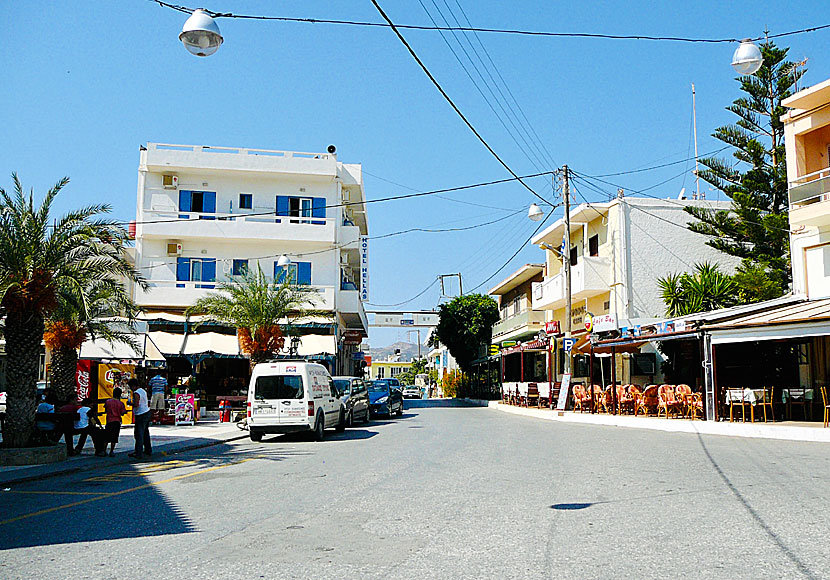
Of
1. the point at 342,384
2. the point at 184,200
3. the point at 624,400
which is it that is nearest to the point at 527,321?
the point at 184,200

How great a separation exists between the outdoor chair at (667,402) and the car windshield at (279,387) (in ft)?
38.1

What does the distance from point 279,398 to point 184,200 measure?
23.8m

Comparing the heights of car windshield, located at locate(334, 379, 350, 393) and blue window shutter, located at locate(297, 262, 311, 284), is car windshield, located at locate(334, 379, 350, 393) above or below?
below

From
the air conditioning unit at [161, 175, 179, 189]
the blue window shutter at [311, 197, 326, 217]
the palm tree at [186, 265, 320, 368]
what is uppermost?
the air conditioning unit at [161, 175, 179, 189]

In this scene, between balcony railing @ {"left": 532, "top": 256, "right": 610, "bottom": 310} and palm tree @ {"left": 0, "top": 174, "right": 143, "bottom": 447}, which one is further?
balcony railing @ {"left": 532, "top": 256, "right": 610, "bottom": 310}

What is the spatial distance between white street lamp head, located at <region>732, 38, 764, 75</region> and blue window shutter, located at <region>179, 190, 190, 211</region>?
103ft

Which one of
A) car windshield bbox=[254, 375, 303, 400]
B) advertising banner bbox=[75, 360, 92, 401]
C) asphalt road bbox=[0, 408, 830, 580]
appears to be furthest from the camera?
advertising banner bbox=[75, 360, 92, 401]

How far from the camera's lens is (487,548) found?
688 centimetres

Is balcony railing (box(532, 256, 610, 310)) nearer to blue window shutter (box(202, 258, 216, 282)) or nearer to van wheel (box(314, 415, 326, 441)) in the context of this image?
blue window shutter (box(202, 258, 216, 282))

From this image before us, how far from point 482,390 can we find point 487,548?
48680mm

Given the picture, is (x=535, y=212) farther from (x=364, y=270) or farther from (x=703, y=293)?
(x=364, y=270)

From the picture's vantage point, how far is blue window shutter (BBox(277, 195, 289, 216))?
134 feet

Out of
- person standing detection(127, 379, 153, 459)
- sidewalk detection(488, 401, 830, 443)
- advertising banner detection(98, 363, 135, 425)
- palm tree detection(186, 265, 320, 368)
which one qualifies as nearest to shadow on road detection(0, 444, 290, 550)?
person standing detection(127, 379, 153, 459)

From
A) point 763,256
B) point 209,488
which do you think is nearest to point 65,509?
point 209,488
